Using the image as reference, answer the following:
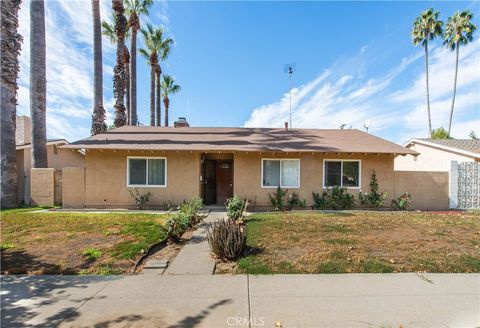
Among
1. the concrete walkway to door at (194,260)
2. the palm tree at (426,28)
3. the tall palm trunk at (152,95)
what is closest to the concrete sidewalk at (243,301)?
the concrete walkway to door at (194,260)

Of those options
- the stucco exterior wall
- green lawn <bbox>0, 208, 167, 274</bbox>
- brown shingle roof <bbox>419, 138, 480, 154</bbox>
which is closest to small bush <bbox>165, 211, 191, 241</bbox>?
green lawn <bbox>0, 208, 167, 274</bbox>

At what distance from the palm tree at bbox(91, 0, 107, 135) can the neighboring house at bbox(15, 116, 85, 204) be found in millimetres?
2042

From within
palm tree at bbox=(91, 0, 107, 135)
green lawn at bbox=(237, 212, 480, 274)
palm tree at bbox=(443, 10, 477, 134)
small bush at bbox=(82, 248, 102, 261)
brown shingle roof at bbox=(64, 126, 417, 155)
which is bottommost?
small bush at bbox=(82, 248, 102, 261)

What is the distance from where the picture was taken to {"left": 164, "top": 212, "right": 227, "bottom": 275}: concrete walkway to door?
5.01 metres

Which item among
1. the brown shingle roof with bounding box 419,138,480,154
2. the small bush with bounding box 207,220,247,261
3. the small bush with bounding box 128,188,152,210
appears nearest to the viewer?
the small bush with bounding box 207,220,247,261

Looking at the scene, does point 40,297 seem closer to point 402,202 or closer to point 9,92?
point 9,92

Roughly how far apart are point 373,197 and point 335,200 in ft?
5.91

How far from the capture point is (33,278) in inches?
183

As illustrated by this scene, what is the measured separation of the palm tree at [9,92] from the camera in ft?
37.4

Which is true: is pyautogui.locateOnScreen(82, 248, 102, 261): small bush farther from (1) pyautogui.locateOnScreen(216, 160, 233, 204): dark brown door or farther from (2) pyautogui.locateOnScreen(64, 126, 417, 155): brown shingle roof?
(1) pyautogui.locateOnScreen(216, 160, 233, 204): dark brown door

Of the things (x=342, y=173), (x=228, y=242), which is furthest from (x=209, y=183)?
(x=228, y=242)

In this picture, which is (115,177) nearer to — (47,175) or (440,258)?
(47,175)

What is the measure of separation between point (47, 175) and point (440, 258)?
15.2 m

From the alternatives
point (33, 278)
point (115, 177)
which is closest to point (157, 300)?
point (33, 278)
